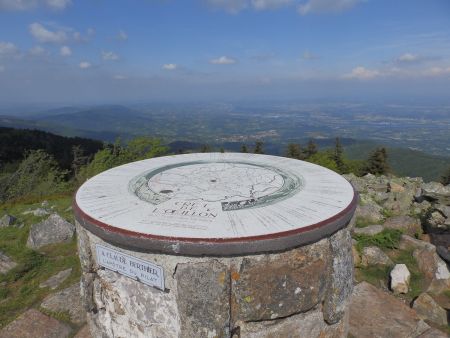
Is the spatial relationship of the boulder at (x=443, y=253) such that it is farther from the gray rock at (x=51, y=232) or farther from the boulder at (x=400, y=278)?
the gray rock at (x=51, y=232)

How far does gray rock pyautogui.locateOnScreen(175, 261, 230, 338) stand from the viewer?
2789mm

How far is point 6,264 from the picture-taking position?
5973 millimetres

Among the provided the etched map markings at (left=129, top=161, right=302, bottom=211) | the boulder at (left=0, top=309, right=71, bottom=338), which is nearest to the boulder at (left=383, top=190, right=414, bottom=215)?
the etched map markings at (left=129, top=161, right=302, bottom=211)

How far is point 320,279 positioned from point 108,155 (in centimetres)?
1590

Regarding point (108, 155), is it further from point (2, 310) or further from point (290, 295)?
point (290, 295)

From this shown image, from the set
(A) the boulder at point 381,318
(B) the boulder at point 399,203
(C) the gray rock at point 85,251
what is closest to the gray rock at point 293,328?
(A) the boulder at point 381,318

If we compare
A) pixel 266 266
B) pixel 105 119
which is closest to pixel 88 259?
pixel 266 266

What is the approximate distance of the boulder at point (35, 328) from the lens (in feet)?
13.9

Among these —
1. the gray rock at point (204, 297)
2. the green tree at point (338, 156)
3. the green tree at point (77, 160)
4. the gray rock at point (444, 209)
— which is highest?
the gray rock at point (204, 297)

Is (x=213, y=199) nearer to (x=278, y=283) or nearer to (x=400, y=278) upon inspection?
(x=278, y=283)

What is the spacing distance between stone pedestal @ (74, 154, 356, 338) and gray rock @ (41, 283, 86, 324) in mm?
1157

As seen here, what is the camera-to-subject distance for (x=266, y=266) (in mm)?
2836

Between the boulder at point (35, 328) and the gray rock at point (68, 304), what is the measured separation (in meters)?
0.17

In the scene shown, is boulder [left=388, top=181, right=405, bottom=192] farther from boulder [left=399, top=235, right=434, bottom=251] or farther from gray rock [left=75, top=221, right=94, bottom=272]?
gray rock [left=75, top=221, right=94, bottom=272]
